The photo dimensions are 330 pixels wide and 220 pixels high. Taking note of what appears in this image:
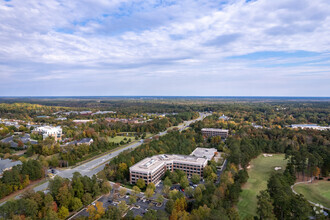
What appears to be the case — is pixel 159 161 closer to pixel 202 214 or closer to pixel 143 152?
A: pixel 143 152

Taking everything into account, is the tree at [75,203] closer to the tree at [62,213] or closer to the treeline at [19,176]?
the tree at [62,213]

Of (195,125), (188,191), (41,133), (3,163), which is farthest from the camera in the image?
(195,125)

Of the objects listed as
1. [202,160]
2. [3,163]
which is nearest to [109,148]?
[3,163]

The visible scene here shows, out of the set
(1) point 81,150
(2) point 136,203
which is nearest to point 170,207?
(2) point 136,203

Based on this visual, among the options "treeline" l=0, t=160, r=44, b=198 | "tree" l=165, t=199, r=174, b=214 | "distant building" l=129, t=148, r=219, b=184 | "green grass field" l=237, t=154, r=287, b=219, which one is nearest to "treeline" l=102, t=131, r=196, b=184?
"distant building" l=129, t=148, r=219, b=184

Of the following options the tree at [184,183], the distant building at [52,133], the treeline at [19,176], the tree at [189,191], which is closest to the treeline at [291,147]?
the tree at [184,183]

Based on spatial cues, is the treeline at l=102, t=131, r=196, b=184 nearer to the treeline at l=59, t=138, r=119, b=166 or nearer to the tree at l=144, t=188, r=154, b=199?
the tree at l=144, t=188, r=154, b=199

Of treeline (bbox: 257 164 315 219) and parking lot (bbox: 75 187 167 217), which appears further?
parking lot (bbox: 75 187 167 217)

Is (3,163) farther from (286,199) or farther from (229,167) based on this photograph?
(286,199)
